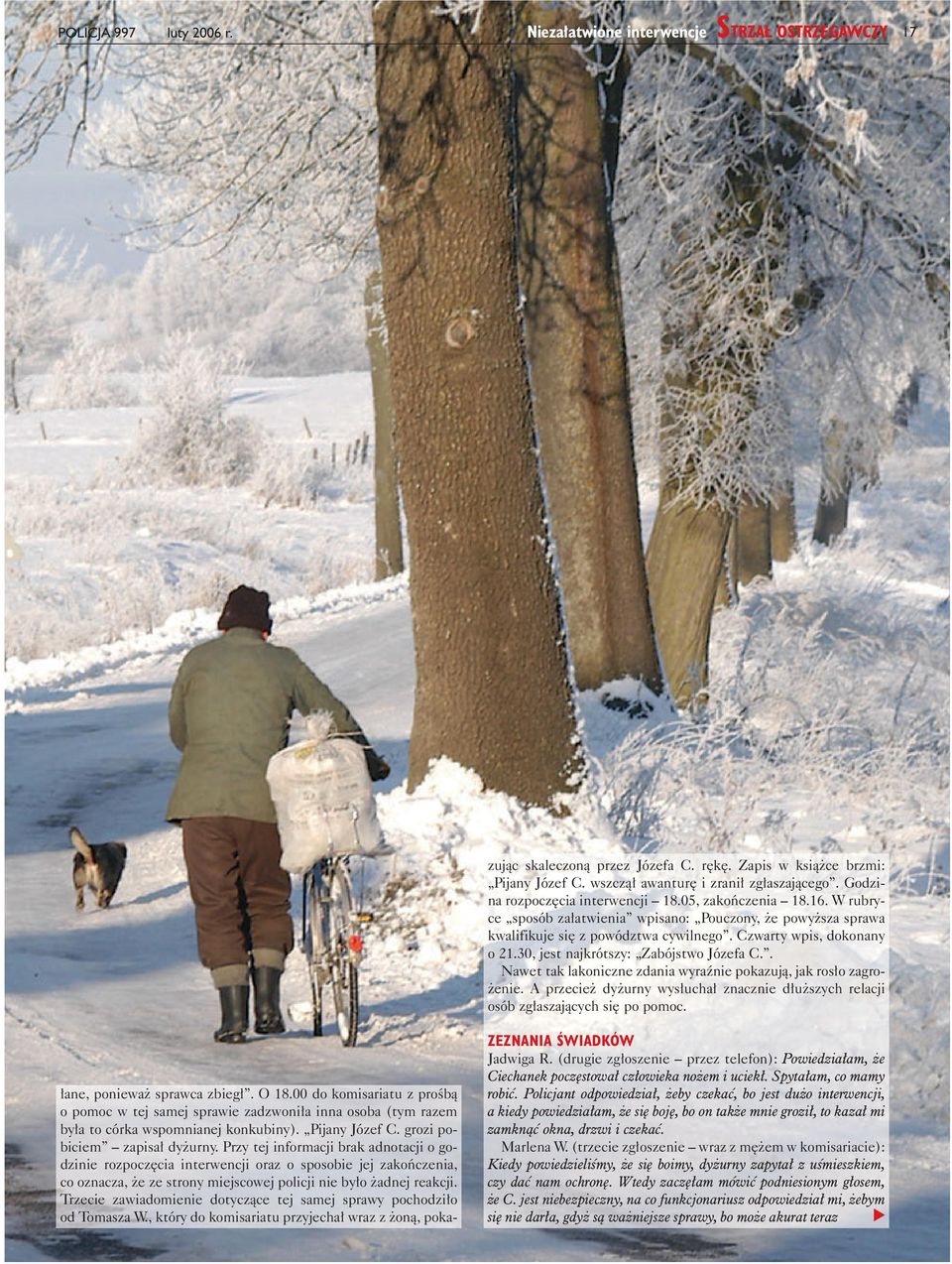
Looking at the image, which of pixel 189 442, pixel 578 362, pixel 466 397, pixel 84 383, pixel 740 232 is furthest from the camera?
pixel 84 383

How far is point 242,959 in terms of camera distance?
8039 millimetres

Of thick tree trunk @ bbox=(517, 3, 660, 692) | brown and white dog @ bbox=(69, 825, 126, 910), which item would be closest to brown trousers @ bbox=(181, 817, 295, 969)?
brown and white dog @ bbox=(69, 825, 126, 910)

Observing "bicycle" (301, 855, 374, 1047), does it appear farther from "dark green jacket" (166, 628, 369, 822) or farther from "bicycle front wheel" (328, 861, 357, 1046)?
"dark green jacket" (166, 628, 369, 822)

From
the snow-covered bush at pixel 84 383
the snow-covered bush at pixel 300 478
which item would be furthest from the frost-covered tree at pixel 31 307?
the snow-covered bush at pixel 300 478

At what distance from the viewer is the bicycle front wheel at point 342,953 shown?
7.92 metres

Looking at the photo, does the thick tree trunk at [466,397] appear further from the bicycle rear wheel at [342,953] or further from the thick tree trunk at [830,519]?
A: the thick tree trunk at [830,519]

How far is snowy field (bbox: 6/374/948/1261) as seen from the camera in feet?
19.3

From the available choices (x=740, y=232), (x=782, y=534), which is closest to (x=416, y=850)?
(x=740, y=232)

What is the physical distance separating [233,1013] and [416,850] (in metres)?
2.17

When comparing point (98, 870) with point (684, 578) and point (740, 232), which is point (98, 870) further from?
point (740, 232)

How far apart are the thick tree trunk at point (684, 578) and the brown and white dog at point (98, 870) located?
625cm

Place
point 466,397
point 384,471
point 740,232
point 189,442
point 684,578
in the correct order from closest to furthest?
point 466,397, point 740,232, point 684,578, point 384,471, point 189,442

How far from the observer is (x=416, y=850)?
10047 millimetres

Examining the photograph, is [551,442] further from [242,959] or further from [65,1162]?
[65,1162]
